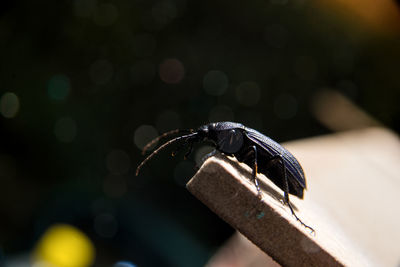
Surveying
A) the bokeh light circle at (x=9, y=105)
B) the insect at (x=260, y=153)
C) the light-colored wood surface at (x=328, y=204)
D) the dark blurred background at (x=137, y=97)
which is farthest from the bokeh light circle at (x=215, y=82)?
the insect at (x=260, y=153)

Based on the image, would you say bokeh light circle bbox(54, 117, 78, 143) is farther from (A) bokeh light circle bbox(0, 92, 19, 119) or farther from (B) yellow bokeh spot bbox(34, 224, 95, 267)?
(B) yellow bokeh spot bbox(34, 224, 95, 267)

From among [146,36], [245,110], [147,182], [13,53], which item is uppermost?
[146,36]

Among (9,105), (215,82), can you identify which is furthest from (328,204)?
(9,105)

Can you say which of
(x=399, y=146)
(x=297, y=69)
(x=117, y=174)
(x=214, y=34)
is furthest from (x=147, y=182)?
(x=399, y=146)

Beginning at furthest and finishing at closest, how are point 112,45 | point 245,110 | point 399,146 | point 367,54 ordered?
point 367,54
point 245,110
point 112,45
point 399,146

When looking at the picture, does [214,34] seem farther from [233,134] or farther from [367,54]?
[233,134]

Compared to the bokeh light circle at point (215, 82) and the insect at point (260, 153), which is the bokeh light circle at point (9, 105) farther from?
the insect at point (260, 153)

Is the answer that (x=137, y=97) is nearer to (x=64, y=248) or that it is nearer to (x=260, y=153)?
(x=64, y=248)
